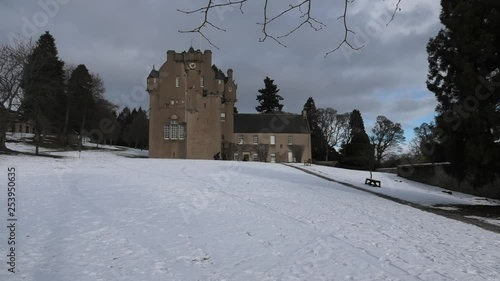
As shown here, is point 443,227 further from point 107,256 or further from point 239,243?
point 107,256

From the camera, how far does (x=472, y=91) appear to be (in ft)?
57.9

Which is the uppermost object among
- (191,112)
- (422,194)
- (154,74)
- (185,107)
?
(154,74)

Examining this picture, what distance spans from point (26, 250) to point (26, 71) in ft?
95.5

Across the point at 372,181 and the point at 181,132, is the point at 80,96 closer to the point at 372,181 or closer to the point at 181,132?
the point at 181,132

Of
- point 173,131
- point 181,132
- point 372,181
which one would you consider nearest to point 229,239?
point 372,181

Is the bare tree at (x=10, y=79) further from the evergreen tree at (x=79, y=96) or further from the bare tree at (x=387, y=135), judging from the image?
the bare tree at (x=387, y=135)

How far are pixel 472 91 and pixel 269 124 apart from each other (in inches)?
1836

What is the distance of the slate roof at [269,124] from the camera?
62.6 metres

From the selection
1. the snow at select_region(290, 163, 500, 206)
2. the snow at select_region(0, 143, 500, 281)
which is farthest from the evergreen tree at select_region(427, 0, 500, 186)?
the snow at select_region(0, 143, 500, 281)

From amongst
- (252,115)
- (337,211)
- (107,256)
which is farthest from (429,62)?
(252,115)

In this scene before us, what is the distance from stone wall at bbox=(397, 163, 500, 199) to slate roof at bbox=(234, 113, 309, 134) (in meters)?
24.2

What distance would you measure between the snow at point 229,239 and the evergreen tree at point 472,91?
5.58 m

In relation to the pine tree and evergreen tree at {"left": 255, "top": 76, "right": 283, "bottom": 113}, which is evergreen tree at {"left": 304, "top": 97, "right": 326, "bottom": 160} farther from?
the pine tree

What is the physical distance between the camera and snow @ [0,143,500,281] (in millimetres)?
7047
